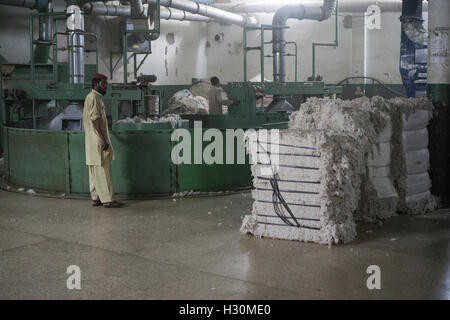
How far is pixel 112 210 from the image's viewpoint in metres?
8.17

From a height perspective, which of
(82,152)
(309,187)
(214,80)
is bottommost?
(309,187)

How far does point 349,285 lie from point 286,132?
6.55 ft

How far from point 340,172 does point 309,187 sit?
14.4 inches

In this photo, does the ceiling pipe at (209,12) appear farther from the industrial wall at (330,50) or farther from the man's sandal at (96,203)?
the man's sandal at (96,203)

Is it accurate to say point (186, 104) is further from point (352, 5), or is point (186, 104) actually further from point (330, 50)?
point (352, 5)

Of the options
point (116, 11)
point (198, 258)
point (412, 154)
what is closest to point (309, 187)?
point (198, 258)

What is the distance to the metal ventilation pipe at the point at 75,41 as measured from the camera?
35.9 feet

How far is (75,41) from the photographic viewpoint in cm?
1102

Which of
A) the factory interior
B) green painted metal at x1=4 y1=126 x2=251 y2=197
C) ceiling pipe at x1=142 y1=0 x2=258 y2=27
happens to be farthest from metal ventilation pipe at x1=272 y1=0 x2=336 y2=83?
green painted metal at x1=4 y1=126 x2=251 y2=197

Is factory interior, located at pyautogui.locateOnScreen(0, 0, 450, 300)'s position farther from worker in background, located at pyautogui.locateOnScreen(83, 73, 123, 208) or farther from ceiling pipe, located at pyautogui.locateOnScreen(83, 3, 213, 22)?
ceiling pipe, located at pyautogui.locateOnScreen(83, 3, 213, 22)

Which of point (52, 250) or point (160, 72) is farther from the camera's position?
point (160, 72)

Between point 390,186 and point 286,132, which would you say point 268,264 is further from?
point 390,186

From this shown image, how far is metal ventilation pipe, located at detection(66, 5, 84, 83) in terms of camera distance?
10938 mm
